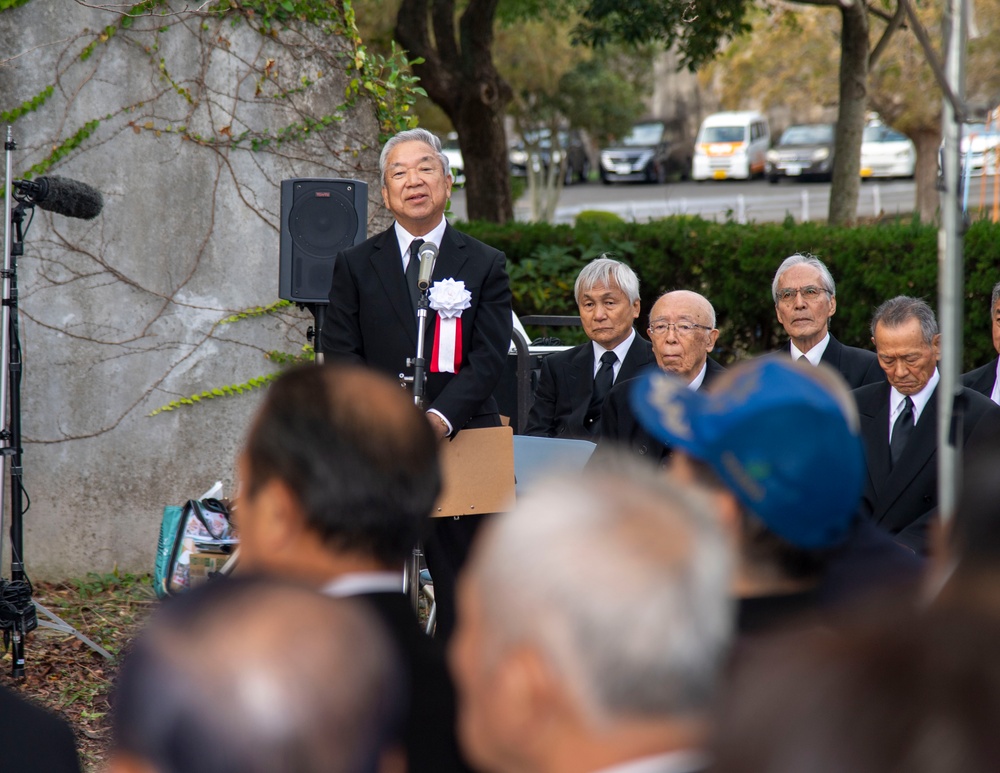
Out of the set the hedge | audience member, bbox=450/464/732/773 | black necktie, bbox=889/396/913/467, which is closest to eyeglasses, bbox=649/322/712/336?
black necktie, bbox=889/396/913/467

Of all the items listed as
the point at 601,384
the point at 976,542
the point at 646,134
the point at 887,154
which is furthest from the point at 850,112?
the point at 646,134

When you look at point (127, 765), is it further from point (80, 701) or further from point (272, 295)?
point (272, 295)

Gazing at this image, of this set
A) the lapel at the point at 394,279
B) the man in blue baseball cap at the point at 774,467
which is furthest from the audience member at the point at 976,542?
the lapel at the point at 394,279

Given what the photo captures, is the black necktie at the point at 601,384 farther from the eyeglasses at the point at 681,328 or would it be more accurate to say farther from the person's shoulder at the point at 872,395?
the person's shoulder at the point at 872,395

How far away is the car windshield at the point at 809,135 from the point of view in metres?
31.4

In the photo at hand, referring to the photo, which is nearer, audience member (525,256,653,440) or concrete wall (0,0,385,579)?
audience member (525,256,653,440)

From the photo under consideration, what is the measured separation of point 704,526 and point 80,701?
4029 millimetres

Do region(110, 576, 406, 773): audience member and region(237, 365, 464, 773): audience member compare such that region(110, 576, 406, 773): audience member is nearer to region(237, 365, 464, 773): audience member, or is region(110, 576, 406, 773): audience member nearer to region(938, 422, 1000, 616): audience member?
region(237, 365, 464, 773): audience member

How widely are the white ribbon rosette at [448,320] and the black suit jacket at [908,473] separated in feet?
5.09

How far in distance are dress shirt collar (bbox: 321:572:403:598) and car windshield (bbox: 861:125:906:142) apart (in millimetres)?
31049

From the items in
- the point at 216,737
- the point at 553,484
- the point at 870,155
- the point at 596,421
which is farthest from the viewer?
the point at 870,155

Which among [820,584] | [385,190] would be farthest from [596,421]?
[820,584]

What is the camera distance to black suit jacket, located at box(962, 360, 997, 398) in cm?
510

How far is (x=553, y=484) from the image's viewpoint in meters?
1.42
